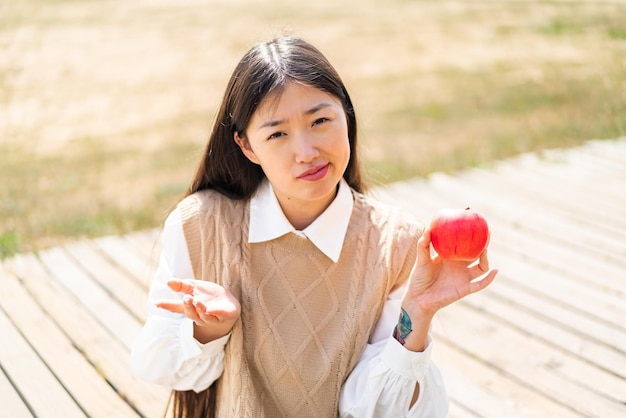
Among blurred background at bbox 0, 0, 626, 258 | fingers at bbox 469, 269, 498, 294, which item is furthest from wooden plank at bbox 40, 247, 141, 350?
fingers at bbox 469, 269, 498, 294

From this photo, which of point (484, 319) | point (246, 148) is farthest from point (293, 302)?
point (484, 319)

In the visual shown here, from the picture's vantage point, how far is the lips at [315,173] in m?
2.09

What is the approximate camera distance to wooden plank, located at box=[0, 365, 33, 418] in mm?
2730

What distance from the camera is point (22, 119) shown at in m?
8.10

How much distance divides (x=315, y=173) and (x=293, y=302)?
364 millimetres

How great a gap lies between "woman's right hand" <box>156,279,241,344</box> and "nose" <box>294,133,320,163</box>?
0.37 metres

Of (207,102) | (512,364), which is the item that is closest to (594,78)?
(207,102)

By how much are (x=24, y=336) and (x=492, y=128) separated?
16.1 feet

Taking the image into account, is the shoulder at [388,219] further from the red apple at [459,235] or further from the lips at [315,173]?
the lips at [315,173]

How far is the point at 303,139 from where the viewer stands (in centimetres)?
208

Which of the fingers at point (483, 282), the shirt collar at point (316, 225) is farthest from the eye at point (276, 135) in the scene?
the fingers at point (483, 282)

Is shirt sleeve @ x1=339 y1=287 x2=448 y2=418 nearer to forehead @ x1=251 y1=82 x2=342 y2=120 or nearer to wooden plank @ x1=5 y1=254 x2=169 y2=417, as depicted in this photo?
forehead @ x1=251 y1=82 x2=342 y2=120

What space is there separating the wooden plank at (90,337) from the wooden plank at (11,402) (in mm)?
301

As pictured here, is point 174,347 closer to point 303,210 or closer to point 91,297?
point 303,210
